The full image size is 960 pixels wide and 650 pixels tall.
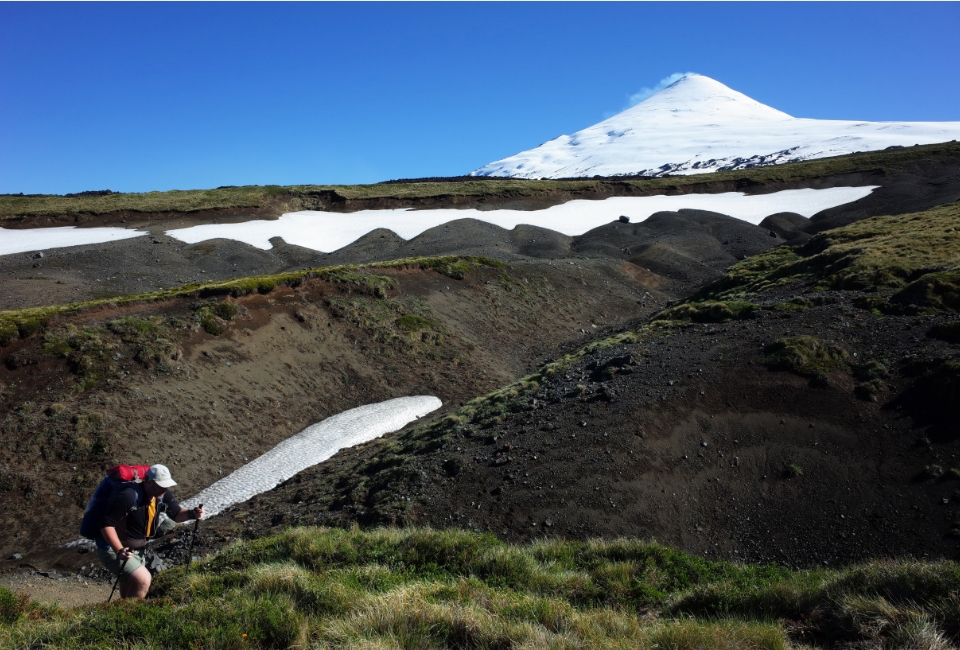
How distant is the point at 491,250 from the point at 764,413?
32.5 meters

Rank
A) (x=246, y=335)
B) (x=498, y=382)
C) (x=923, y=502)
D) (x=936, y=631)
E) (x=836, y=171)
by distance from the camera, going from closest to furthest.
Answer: (x=936, y=631), (x=923, y=502), (x=246, y=335), (x=498, y=382), (x=836, y=171)

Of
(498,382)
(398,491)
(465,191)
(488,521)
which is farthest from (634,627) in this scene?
(465,191)

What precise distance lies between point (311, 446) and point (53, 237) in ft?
142

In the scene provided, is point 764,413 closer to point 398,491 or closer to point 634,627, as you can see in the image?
point 398,491

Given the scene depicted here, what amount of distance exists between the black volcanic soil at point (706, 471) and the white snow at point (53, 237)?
4217 cm

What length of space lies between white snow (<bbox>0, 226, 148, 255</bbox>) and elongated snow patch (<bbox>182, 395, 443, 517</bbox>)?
3636 cm

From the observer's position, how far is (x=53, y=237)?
166 ft

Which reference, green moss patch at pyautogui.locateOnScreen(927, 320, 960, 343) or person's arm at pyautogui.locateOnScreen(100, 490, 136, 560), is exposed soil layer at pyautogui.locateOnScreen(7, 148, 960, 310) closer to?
green moss patch at pyautogui.locateOnScreen(927, 320, 960, 343)

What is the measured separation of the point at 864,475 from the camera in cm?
1283

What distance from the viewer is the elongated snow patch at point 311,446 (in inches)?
704

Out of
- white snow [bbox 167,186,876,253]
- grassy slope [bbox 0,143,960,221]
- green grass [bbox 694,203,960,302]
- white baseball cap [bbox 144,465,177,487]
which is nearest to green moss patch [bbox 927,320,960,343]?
green grass [bbox 694,203,960,302]

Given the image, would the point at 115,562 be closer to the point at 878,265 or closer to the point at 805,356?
the point at 805,356

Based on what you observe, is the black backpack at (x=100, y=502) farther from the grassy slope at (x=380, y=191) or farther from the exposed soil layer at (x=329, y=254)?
the grassy slope at (x=380, y=191)

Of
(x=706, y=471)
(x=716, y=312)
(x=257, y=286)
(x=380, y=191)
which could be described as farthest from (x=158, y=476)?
(x=380, y=191)
